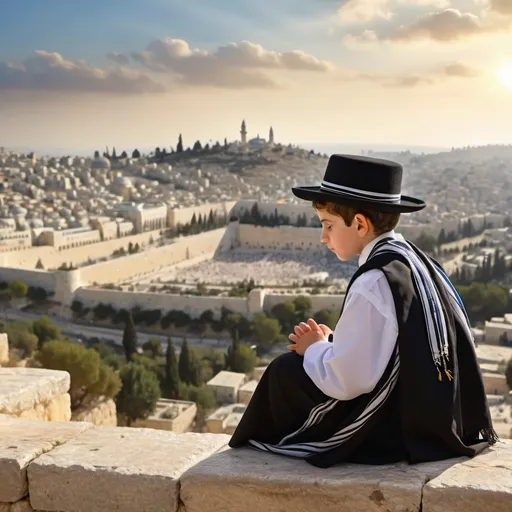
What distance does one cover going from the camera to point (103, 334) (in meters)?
16.2

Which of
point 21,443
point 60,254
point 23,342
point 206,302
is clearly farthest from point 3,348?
point 60,254

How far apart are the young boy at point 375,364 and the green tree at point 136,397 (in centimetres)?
732

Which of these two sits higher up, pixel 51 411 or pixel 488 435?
pixel 488 435

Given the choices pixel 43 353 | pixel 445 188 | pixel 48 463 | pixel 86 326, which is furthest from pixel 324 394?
pixel 445 188

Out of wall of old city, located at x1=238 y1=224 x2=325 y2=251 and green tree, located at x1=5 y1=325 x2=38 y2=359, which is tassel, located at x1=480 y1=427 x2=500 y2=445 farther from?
wall of old city, located at x1=238 y1=224 x2=325 y2=251

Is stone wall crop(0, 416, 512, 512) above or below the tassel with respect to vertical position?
below

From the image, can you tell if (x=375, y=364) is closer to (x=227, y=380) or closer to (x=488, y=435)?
(x=488, y=435)

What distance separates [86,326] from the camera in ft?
56.7

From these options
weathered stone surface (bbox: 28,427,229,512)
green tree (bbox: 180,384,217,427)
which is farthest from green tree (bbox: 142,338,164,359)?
weathered stone surface (bbox: 28,427,229,512)

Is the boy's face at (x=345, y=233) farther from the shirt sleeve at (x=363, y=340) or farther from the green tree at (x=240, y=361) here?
the green tree at (x=240, y=361)

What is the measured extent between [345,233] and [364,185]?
3.7 inches

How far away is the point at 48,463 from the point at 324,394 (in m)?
0.49

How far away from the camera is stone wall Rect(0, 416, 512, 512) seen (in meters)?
1.10

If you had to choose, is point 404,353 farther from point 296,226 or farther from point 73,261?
point 296,226
